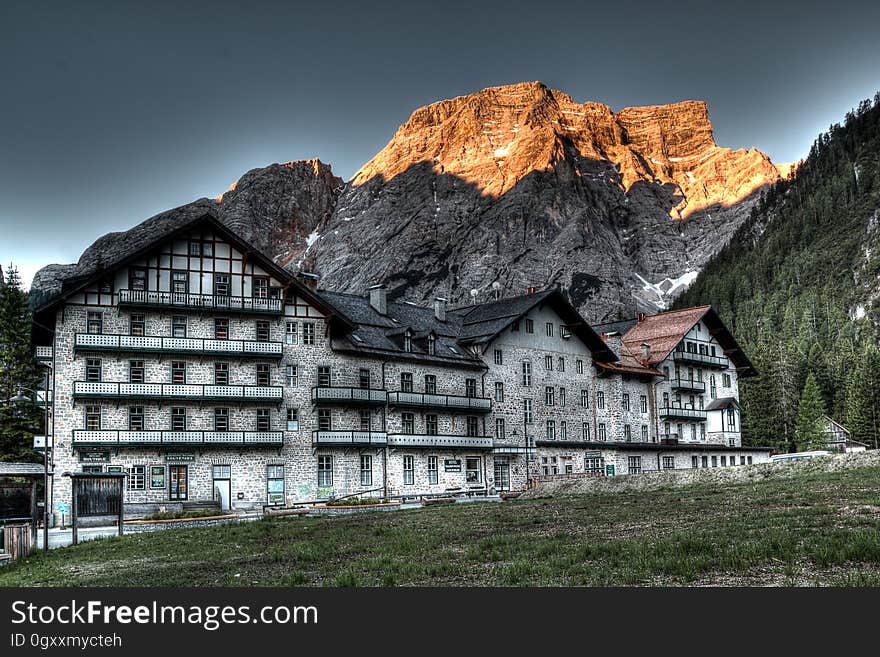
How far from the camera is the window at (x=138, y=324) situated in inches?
2301

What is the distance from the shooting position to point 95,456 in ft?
182

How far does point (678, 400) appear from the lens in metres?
88.1

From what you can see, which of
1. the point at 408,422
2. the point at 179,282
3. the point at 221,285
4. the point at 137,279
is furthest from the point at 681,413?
the point at 137,279

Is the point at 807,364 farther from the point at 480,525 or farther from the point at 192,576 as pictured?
the point at 192,576

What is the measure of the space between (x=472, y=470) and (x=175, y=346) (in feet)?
78.7

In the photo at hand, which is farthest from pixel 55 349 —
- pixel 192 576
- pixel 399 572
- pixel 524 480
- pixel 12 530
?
pixel 399 572

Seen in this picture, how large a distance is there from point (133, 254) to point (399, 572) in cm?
4458

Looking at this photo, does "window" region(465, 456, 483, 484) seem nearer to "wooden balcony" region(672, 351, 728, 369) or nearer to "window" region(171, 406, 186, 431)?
"window" region(171, 406, 186, 431)

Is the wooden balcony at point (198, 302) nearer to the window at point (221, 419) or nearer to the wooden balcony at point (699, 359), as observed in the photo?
the window at point (221, 419)

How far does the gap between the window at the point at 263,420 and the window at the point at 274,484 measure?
101 inches

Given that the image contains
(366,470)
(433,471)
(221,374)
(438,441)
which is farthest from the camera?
(433,471)

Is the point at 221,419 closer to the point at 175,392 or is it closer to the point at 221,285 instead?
the point at 175,392

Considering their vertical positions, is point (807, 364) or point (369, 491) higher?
point (807, 364)

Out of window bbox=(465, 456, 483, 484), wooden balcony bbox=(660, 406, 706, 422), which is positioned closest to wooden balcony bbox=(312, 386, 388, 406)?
window bbox=(465, 456, 483, 484)
